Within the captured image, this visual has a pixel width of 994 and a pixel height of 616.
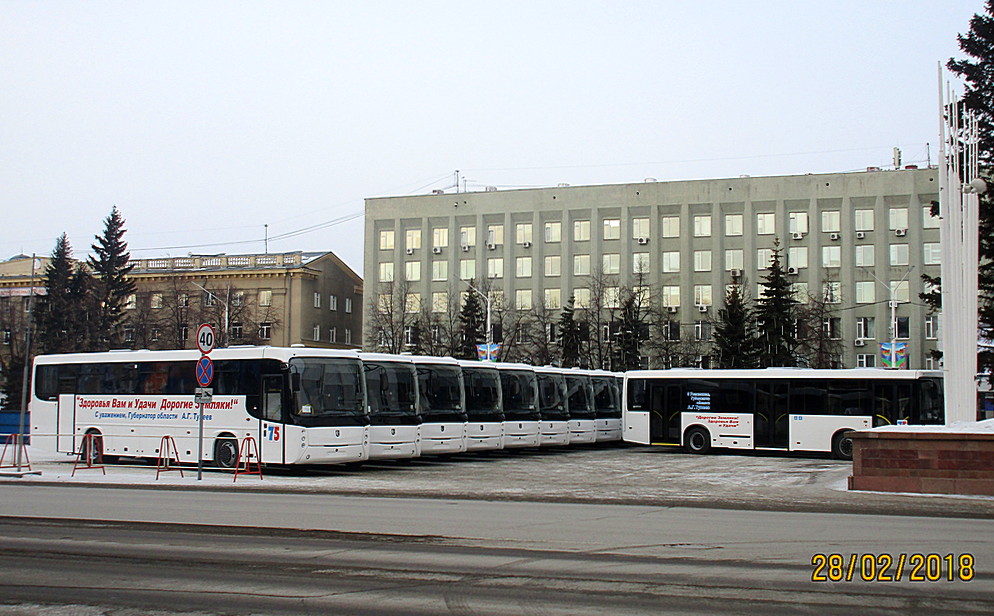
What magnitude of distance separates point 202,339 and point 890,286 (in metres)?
58.8

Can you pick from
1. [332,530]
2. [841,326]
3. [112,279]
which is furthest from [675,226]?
[332,530]

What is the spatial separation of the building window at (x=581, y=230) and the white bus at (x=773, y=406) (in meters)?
42.0

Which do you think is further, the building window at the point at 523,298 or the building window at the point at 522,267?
the building window at the point at 522,267

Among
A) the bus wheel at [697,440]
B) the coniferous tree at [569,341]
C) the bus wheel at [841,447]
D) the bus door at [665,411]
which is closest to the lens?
the bus wheel at [841,447]

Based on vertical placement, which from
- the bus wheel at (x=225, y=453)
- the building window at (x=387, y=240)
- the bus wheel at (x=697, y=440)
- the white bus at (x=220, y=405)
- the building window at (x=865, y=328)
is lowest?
the bus wheel at (x=697, y=440)

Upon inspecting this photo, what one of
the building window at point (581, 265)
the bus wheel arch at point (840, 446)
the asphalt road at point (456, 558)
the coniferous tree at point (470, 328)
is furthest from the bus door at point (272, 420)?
the building window at point (581, 265)

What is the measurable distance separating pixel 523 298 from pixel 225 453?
55.3 meters

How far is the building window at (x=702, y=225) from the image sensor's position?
7550 centimetres

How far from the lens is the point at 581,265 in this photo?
7856 cm

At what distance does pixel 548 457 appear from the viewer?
3425 centimetres

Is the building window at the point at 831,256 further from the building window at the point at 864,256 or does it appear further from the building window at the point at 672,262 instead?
the building window at the point at 672,262

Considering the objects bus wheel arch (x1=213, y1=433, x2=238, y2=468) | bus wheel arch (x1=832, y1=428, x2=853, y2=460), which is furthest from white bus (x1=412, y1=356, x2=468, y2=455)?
bus wheel arch (x1=832, y1=428, x2=853, y2=460)

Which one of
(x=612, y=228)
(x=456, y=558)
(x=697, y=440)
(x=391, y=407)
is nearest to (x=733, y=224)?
(x=612, y=228)
